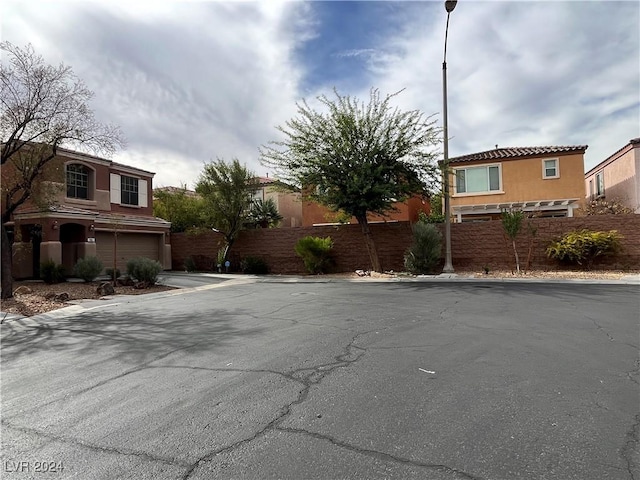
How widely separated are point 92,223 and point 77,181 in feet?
11.1

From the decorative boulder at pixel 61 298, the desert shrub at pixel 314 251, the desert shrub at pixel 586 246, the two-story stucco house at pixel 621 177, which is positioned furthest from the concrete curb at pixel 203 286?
the two-story stucco house at pixel 621 177

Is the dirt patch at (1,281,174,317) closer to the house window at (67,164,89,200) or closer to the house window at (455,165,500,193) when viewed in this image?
the house window at (67,164,89,200)

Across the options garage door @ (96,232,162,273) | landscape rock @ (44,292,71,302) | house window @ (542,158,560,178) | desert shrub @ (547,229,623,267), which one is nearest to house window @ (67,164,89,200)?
garage door @ (96,232,162,273)

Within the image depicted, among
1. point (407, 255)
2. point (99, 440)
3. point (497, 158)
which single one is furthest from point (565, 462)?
point (497, 158)

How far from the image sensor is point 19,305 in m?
12.4

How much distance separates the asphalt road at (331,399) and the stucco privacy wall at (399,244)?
37.9 feet

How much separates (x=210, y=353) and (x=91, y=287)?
44.0ft

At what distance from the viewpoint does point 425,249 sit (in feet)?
62.7

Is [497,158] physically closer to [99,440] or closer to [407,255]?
[407,255]

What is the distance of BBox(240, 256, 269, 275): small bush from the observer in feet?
79.4

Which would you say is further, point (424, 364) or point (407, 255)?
point (407, 255)

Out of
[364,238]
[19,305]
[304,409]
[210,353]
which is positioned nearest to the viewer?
[304,409]

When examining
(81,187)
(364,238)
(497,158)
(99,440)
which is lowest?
(99,440)

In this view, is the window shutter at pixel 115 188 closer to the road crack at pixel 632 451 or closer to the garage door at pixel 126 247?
the garage door at pixel 126 247
